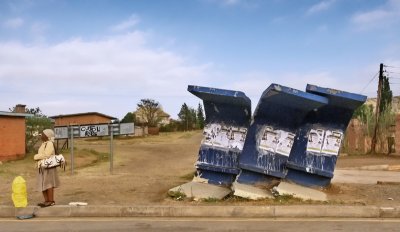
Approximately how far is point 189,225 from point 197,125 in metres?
91.3

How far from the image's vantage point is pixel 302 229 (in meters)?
6.99

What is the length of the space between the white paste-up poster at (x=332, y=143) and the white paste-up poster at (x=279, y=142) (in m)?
0.73

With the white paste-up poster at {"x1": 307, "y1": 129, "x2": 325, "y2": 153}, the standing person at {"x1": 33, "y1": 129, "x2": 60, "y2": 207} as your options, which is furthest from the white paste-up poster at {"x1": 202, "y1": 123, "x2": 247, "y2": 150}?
the standing person at {"x1": 33, "y1": 129, "x2": 60, "y2": 207}

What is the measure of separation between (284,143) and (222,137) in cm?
135

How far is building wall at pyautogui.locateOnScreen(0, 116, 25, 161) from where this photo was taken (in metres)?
23.9

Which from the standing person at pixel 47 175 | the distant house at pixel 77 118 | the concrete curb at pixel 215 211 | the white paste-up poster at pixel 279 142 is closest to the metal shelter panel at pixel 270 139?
the white paste-up poster at pixel 279 142

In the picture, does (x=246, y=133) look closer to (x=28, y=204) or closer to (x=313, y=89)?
(x=313, y=89)

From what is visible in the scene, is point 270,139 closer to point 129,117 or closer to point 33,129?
point 33,129

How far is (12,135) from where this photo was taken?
24.8m

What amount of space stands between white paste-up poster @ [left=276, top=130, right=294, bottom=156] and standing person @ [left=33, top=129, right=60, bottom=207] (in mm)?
4400

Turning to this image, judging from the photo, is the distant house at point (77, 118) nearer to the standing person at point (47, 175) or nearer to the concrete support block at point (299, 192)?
the standing person at point (47, 175)

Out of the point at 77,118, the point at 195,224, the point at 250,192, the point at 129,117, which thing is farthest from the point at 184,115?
the point at 195,224

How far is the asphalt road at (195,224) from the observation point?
7.11 metres

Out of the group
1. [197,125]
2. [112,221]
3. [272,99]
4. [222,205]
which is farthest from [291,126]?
[197,125]
